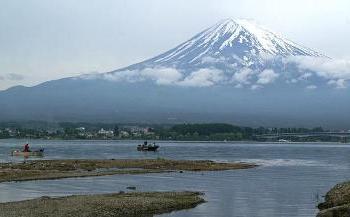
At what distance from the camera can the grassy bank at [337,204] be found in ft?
83.2

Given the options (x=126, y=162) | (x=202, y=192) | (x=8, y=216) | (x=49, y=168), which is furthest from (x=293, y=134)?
(x=8, y=216)

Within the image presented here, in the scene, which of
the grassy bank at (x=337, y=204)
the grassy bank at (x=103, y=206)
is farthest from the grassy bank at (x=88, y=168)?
the grassy bank at (x=337, y=204)

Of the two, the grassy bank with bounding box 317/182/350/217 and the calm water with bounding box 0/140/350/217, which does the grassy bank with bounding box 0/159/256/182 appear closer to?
the calm water with bounding box 0/140/350/217

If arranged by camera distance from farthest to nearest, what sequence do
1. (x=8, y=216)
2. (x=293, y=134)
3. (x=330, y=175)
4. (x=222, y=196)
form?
(x=293, y=134)
(x=330, y=175)
(x=222, y=196)
(x=8, y=216)

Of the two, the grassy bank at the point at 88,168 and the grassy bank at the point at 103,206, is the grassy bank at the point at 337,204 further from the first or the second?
the grassy bank at the point at 88,168

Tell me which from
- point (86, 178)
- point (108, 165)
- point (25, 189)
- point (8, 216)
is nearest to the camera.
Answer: point (8, 216)

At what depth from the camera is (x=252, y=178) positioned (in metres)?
49.4

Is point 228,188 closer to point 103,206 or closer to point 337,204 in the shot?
point 337,204

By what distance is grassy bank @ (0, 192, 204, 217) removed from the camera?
88.4 feet

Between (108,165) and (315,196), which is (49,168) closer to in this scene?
(108,165)

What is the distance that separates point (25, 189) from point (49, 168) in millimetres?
17486

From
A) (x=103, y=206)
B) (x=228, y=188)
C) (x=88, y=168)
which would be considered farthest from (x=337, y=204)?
(x=88, y=168)

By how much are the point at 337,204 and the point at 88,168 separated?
3261 cm

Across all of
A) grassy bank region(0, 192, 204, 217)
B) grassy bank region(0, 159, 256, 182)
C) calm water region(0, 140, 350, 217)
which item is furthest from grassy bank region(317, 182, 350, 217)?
grassy bank region(0, 159, 256, 182)
